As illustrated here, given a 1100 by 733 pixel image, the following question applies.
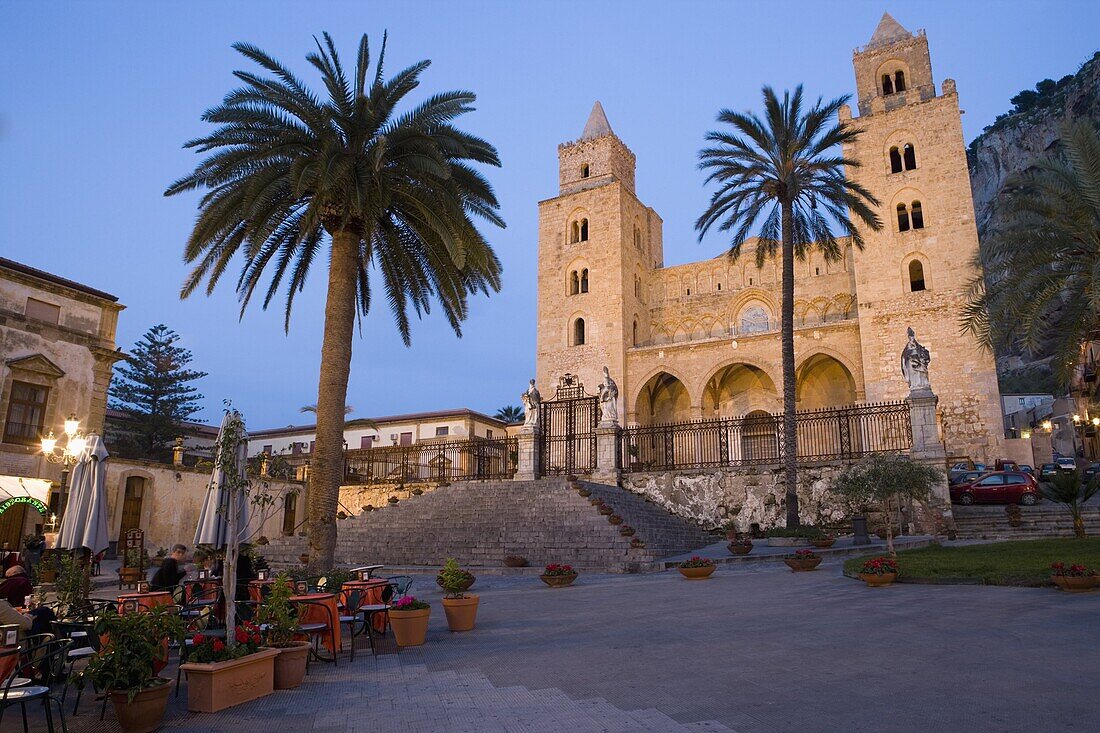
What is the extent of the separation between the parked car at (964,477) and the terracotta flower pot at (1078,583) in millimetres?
13117

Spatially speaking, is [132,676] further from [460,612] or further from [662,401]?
[662,401]

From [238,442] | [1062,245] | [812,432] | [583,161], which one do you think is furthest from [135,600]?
[583,161]

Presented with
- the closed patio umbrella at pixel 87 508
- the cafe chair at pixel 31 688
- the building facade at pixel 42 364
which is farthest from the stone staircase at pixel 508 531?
the cafe chair at pixel 31 688

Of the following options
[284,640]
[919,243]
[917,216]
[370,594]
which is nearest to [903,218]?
[917,216]

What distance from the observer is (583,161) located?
4062 cm

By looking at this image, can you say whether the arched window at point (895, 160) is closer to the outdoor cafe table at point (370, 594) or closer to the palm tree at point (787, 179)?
the palm tree at point (787, 179)

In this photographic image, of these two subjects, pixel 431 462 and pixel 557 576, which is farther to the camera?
pixel 431 462

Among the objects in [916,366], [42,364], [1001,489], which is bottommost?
[1001,489]

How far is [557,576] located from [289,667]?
6.53m

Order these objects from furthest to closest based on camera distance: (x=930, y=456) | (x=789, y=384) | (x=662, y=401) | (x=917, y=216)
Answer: (x=662, y=401) → (x=917, y=216) → (x=789, y=384) → (x=930, y=456)

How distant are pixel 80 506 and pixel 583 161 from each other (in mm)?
33203

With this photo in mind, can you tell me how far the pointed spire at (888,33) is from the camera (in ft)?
110

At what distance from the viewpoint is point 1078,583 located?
29.2 ft

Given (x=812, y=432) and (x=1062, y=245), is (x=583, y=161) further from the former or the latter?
(x=1062, y=245)
